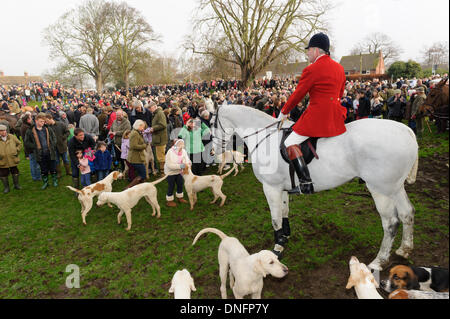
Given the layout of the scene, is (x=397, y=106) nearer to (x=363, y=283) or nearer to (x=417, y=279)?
(x=417, y=279)

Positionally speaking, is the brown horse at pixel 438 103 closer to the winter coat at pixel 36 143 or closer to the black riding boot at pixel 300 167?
the black riding boot at pixel 300 167

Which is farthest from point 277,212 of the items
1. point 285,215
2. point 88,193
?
point 88,193

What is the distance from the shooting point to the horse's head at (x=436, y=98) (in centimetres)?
346

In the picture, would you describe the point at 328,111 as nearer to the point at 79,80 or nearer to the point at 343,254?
the point at 343,254

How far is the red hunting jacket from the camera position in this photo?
375 centimetres

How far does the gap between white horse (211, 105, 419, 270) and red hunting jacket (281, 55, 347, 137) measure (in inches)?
8.2

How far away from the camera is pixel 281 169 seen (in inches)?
169

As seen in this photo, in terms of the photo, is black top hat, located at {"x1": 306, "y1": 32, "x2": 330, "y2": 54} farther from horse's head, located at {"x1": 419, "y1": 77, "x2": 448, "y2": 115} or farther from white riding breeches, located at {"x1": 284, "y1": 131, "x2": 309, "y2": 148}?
horse's head, located at {"x1": 419, "y1": 77, "x2": 448, "y2": 115}

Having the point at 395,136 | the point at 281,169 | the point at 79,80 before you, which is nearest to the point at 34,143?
the point at 281,169

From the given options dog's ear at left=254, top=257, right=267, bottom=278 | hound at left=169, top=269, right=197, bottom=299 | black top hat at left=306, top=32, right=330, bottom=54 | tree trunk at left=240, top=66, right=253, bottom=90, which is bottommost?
hound at left=169, top=269, right=197, bottom=299

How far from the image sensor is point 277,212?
4.42 m

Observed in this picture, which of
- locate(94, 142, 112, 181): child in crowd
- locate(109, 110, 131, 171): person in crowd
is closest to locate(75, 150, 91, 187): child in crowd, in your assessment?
locate(94, 142, 112, 181): child in crowd

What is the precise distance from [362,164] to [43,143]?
878cm

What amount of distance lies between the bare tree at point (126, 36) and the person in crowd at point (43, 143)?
32299 mm
